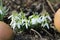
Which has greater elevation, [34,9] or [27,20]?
[34,9]

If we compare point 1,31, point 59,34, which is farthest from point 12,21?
point 59,34

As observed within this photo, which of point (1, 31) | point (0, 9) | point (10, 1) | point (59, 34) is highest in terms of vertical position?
point (10, 1)

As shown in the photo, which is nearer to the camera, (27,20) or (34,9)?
(27,20)

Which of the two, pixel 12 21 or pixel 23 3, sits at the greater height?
pixel 23 3

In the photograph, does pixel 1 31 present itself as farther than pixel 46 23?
No

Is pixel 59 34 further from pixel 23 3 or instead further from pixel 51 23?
pixel 23 3
